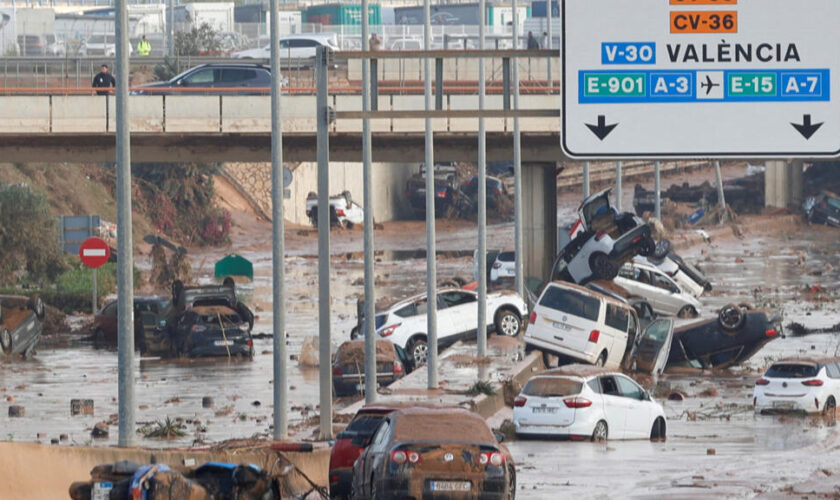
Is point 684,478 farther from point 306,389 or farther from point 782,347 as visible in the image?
point 782,347

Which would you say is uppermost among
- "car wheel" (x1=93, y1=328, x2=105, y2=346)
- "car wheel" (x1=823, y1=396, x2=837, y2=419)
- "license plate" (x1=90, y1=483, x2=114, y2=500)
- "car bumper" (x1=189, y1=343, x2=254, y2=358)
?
"license plate" (x1=90, y1=483, x2=114, y2=500)

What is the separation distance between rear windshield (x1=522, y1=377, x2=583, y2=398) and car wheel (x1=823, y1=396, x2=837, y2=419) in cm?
763

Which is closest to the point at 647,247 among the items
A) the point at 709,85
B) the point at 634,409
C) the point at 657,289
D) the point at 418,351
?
the point at 657,289

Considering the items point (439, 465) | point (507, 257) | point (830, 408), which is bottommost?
point (830, 408)

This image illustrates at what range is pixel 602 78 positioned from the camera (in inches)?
806

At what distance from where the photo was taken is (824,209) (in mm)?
91812

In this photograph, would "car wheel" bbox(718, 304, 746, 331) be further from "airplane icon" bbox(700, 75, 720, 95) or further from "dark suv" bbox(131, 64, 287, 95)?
"airplane icon" bbox(700, 75, 720, 95)

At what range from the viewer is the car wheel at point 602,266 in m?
47.9

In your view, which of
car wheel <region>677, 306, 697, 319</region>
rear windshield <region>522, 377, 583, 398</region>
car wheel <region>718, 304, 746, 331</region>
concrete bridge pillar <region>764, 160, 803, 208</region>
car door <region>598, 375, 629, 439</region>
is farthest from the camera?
concrete bridge pillar <region>764, 160, 803, 208</region>

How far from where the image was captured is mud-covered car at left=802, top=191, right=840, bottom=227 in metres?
91.6

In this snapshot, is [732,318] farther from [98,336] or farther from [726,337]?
[98,336]

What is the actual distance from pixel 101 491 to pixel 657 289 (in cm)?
3649

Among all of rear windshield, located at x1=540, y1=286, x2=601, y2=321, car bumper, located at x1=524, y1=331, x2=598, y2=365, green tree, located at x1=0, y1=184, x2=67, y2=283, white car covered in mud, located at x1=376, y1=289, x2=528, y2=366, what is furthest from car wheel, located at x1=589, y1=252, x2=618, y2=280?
green tree, located at x1=0, y1=184, x2=67, y2=283

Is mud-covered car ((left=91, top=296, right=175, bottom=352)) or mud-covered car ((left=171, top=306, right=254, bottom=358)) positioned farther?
mud-covered car ((left=91, top=296, right=175, bottom=352))
